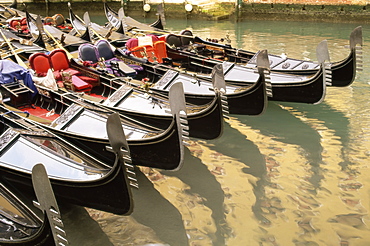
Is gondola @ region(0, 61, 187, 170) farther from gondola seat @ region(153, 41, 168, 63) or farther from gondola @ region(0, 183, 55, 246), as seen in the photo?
gondola seat @ region(153, 41, 168, 63)

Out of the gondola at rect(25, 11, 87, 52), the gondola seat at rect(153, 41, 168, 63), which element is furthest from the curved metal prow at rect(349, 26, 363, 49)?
the gondola at rect(25, 11, 87, 52)

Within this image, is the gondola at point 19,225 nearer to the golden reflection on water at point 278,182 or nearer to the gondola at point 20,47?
the golden reflection on water at point 278,182

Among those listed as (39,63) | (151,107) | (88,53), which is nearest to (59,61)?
(39,63)

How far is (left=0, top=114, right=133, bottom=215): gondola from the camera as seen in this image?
240 cm

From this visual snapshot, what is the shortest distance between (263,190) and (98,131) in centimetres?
125

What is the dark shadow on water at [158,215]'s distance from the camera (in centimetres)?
261

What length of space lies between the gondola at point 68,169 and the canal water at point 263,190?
242mm

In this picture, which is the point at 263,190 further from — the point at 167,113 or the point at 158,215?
the point at 167,113

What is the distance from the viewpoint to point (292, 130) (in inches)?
159

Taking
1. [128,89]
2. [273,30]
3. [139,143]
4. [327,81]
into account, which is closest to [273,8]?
[273,30]

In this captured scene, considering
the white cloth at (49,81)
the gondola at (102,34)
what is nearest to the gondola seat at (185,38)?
the gondola at (102,34)

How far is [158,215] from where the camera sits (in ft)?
9.16

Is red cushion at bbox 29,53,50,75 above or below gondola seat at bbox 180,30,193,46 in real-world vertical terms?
above

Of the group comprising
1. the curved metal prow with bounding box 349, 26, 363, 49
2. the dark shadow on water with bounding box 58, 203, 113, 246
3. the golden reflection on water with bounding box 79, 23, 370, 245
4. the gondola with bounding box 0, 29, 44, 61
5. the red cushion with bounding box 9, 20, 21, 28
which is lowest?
the golden reflection on water with bounding box 79, 23, 370, 245
